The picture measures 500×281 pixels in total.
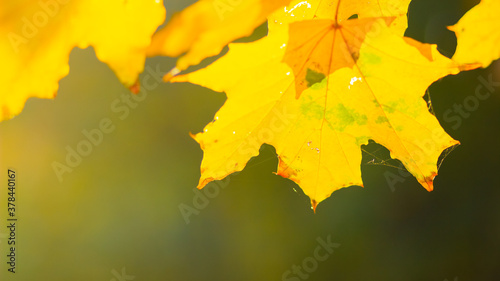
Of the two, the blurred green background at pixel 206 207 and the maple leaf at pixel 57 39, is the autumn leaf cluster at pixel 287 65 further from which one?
the blurred green background at pixel 206 207

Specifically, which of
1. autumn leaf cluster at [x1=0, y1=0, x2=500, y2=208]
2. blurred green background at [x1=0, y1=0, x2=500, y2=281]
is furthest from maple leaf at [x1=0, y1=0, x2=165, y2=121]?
blurred green background at [x1=0, y1=0, x2=500, y2=281]

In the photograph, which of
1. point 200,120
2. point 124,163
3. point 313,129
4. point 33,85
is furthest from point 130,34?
point 124,163

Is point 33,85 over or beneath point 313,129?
over

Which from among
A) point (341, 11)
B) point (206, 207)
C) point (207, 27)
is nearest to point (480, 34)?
point (341, 11)

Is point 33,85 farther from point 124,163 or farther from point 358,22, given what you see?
point 124,163

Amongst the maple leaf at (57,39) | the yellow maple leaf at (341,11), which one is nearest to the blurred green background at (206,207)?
the yellow maple leaf at (341,11)

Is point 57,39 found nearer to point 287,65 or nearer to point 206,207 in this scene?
point 287,65

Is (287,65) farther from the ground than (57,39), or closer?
closer
